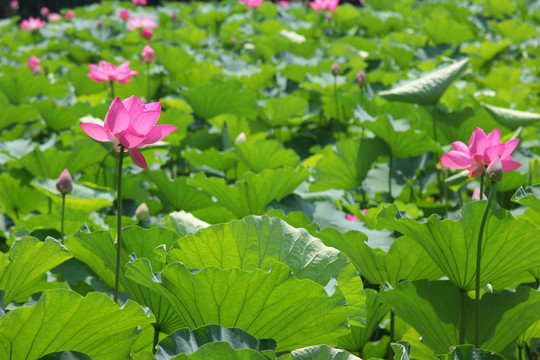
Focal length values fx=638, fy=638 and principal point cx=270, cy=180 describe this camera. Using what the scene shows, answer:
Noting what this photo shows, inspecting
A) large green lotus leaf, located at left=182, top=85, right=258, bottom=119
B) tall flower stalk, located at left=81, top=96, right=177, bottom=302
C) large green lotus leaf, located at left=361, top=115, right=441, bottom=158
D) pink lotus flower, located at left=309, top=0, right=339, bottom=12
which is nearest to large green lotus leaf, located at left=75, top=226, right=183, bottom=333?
tall flower stalk, located at left=81, top=96, right=177, bottom=302

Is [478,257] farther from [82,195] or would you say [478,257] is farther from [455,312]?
[82,195]

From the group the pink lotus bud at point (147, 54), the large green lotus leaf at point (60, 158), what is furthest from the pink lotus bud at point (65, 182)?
the pink lotus bud at point (147, 54)

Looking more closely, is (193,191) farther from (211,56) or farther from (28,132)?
(211,56)

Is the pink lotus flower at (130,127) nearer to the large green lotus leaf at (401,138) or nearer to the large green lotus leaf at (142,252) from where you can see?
the large green lotus leaf at (142,252)

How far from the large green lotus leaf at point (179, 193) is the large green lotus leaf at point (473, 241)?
0.65 m

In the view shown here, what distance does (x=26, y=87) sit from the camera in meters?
2.47

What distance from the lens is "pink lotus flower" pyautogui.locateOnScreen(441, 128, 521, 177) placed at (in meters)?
0.97

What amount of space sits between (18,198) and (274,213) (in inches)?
32.8

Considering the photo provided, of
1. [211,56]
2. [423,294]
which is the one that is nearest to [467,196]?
[423,294]

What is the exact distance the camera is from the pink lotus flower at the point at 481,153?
3.17 feet

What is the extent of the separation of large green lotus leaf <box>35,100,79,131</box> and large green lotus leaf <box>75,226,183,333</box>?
1.18 m

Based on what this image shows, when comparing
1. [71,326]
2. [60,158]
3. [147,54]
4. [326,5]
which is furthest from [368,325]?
[326,5]

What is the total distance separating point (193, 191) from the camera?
60.4 inches

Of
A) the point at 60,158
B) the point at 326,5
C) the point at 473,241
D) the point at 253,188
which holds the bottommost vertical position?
the point at 326,5
